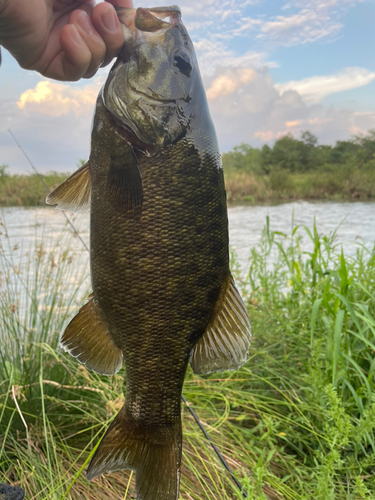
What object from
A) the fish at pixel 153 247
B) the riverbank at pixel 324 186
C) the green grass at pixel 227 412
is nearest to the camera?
the fish at pixel 153 247

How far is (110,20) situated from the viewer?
1.39 m

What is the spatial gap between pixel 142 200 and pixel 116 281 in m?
0.27

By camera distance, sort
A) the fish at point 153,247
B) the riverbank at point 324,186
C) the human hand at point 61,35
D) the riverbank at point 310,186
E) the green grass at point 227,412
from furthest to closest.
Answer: the riverbank at point 324,186
the riverbank at point 310,186
the green grass at point 227,412
the human hand at point 61,35
the fish at point 153,247

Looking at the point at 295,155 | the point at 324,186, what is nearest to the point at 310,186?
the point at 324,186

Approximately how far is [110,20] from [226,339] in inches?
44.4

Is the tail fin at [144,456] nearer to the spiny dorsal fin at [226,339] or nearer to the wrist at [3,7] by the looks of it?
the spiny dorsal fin at [226,339]

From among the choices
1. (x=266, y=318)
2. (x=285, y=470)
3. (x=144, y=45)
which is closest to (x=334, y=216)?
(x=266, y=318)

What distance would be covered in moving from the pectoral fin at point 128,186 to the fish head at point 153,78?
11cm

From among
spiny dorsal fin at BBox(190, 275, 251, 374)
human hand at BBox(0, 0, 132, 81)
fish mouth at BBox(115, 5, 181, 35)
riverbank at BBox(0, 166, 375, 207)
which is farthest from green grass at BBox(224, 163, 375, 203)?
spiny dorsal fin at BBox(190, 275, 251, 374)

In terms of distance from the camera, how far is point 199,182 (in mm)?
1320

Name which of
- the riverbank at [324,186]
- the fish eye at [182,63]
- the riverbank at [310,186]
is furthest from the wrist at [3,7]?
the riverbank at [324,186]

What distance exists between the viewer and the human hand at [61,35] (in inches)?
56.4

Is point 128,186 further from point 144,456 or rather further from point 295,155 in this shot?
point 295,155

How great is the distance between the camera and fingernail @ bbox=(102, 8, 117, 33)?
4.56 feet
